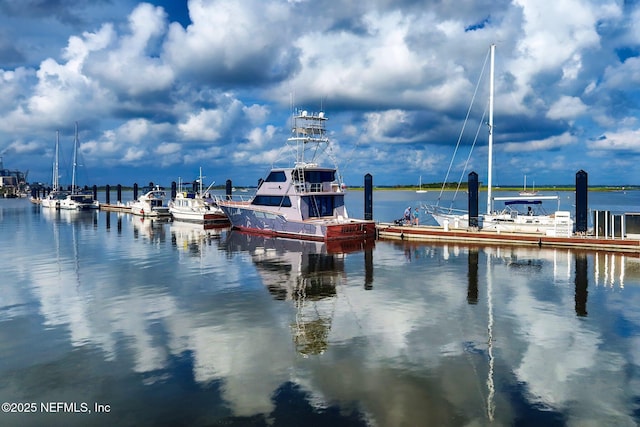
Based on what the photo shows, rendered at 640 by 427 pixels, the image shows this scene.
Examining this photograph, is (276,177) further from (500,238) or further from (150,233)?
(500,238)

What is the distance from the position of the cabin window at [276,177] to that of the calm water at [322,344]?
12556mm

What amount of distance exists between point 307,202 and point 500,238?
1466cm

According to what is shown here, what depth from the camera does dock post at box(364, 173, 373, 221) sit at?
138 ft

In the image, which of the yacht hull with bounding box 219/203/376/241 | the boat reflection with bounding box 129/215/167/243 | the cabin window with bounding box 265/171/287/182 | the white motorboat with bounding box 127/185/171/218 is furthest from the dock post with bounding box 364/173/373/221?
the white motorboat with bounding box 127/185/171/218

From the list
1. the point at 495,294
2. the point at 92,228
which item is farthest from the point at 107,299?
the point at 92,228

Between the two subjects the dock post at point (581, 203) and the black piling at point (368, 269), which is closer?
the black piling at point (368, 269)

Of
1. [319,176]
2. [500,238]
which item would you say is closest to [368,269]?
[500,238]

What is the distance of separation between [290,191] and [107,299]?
1955 centimetres

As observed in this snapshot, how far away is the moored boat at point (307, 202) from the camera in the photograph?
34.5 m

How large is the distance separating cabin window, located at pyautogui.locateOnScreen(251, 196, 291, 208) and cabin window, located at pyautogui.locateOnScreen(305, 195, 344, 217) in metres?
1.77

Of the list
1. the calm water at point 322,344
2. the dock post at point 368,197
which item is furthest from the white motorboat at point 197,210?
the calm water at point 322,344

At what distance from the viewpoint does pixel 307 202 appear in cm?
3559

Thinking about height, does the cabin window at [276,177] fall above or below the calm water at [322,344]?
above

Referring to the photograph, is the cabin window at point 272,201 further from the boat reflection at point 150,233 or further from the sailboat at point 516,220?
the sailboat at point 516,220
